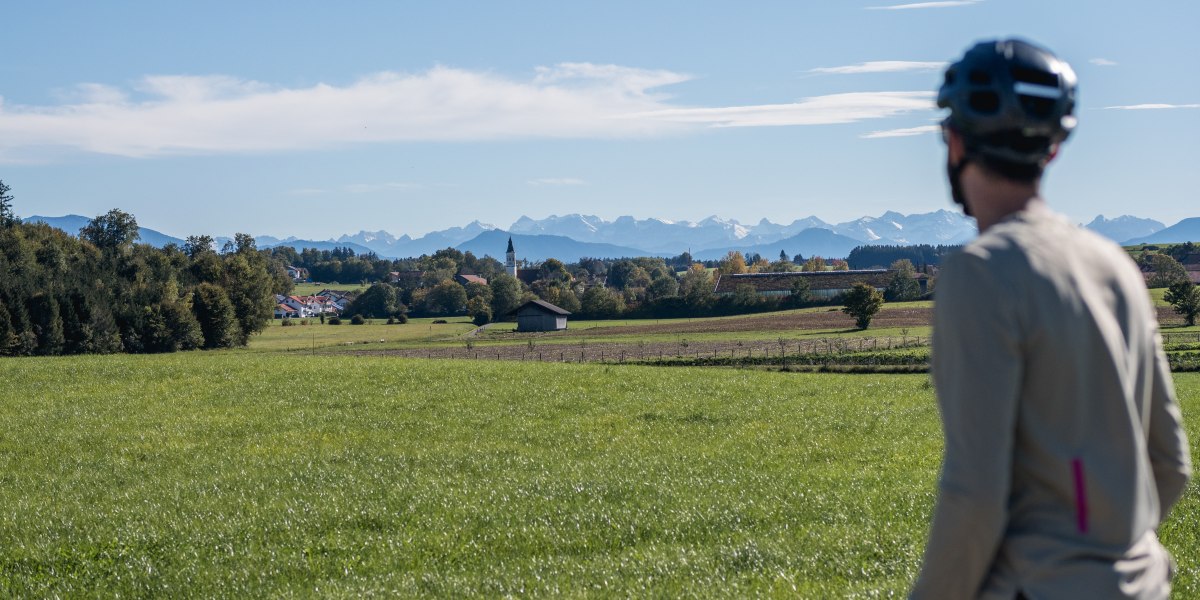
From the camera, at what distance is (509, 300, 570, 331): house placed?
452 feet

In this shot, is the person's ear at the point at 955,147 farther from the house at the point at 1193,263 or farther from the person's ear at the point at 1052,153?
the house at the point at 1193,263

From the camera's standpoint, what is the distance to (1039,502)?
3.62m

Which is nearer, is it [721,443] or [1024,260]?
[1024,260]

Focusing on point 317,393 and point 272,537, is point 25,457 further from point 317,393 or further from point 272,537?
point 272,537

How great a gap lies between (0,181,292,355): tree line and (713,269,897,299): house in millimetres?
79174

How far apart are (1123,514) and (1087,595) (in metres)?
0.32

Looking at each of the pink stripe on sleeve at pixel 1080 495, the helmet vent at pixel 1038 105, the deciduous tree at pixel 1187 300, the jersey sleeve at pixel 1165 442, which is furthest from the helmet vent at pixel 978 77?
the deciduous tree at pixel 1187 300

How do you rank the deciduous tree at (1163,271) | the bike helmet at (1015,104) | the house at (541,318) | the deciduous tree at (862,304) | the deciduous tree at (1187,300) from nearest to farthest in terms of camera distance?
the bike helmet at (1015,104)
the deciduous tree at (1187,300)
the deciduous tree at (862,304)
the deciduous tree at (1163,271)
the house at (541,318)

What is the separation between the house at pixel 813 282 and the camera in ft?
556

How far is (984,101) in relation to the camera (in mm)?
3689

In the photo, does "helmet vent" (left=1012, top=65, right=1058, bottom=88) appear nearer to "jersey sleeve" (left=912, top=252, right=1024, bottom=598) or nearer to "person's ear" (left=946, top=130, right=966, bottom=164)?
"person's ear" (left=946, top=130, right=966, bottom=164)

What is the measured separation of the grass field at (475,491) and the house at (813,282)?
130 meters

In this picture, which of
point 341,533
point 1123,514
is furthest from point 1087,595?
point 341,533

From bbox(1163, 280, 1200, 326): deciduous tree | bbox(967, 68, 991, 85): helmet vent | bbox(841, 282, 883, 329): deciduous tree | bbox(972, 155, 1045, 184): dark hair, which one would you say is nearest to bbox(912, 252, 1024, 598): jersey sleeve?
bbox(972, 155, 1045, 184): dark hair
